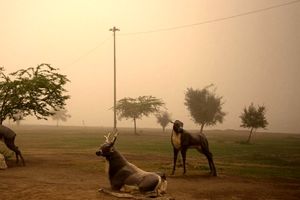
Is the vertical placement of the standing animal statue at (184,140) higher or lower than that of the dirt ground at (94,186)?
higher

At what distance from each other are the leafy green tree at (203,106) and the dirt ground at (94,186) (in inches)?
2130

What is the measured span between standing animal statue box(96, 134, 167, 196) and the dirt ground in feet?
2.35

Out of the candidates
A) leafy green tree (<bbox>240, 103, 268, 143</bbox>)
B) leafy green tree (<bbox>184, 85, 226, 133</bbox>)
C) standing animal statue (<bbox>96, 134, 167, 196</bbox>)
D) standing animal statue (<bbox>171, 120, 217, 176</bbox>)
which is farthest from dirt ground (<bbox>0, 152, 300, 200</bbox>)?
leafy green tree (<bbox>184, 85, 226, 133</bbox>)

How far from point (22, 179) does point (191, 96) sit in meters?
61.8

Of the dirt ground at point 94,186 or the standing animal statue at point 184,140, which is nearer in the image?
the dirt ground at point 94,186

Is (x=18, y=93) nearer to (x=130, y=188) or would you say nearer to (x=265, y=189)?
(x=130, y=188)

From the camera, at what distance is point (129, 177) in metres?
Answer: 13.5

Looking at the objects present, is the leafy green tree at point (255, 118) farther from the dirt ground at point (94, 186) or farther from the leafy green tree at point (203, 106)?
the dirt ground at point (94, 186)

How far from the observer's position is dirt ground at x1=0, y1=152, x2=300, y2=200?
13.3m

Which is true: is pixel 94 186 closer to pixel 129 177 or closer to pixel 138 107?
pixel 129 177

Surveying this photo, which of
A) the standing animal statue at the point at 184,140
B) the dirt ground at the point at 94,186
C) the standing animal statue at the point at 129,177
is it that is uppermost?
the standing animal statue at the point at 184,140

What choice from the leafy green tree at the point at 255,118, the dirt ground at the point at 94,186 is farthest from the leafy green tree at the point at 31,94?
the leafy green tree at the point at 255,118

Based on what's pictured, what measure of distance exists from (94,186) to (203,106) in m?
60.5

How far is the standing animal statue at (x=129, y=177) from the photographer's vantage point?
12.9 m
